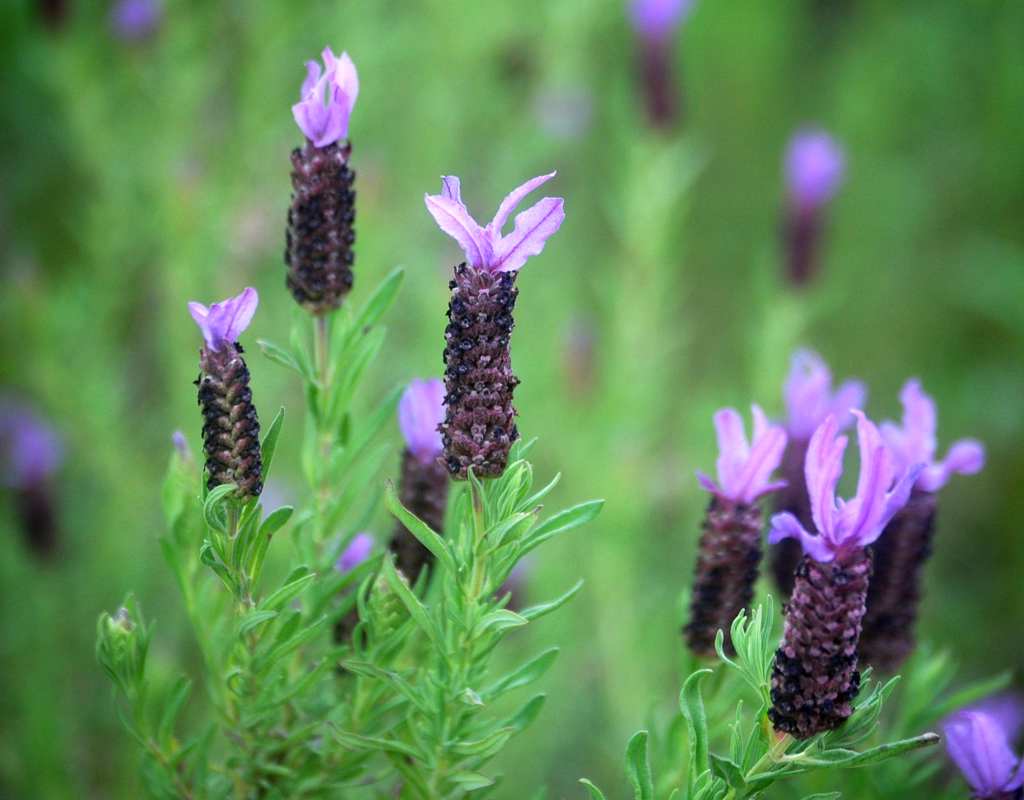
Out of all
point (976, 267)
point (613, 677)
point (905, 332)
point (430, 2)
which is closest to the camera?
point (613, 677)

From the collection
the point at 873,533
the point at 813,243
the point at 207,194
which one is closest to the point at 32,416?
the point at 207,194

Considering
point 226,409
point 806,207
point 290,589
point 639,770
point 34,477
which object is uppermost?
point 806,207

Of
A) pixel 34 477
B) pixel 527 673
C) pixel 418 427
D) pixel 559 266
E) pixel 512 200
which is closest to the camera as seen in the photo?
pixel 512 200

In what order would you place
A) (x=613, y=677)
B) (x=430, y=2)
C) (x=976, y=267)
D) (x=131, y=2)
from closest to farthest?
A: 1. (x=613, y=677)
2. (x=131, y=2)
3. (x=430, y=2)
4. (x=976, y=267)

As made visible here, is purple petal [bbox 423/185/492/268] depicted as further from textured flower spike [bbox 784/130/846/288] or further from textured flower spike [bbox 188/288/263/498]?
textured flower spike [bbox 784/130/846/288]

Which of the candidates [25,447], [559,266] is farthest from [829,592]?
[559,266]

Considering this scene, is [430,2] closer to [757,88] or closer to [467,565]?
[757,88]

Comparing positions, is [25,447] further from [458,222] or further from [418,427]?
[458,222]
